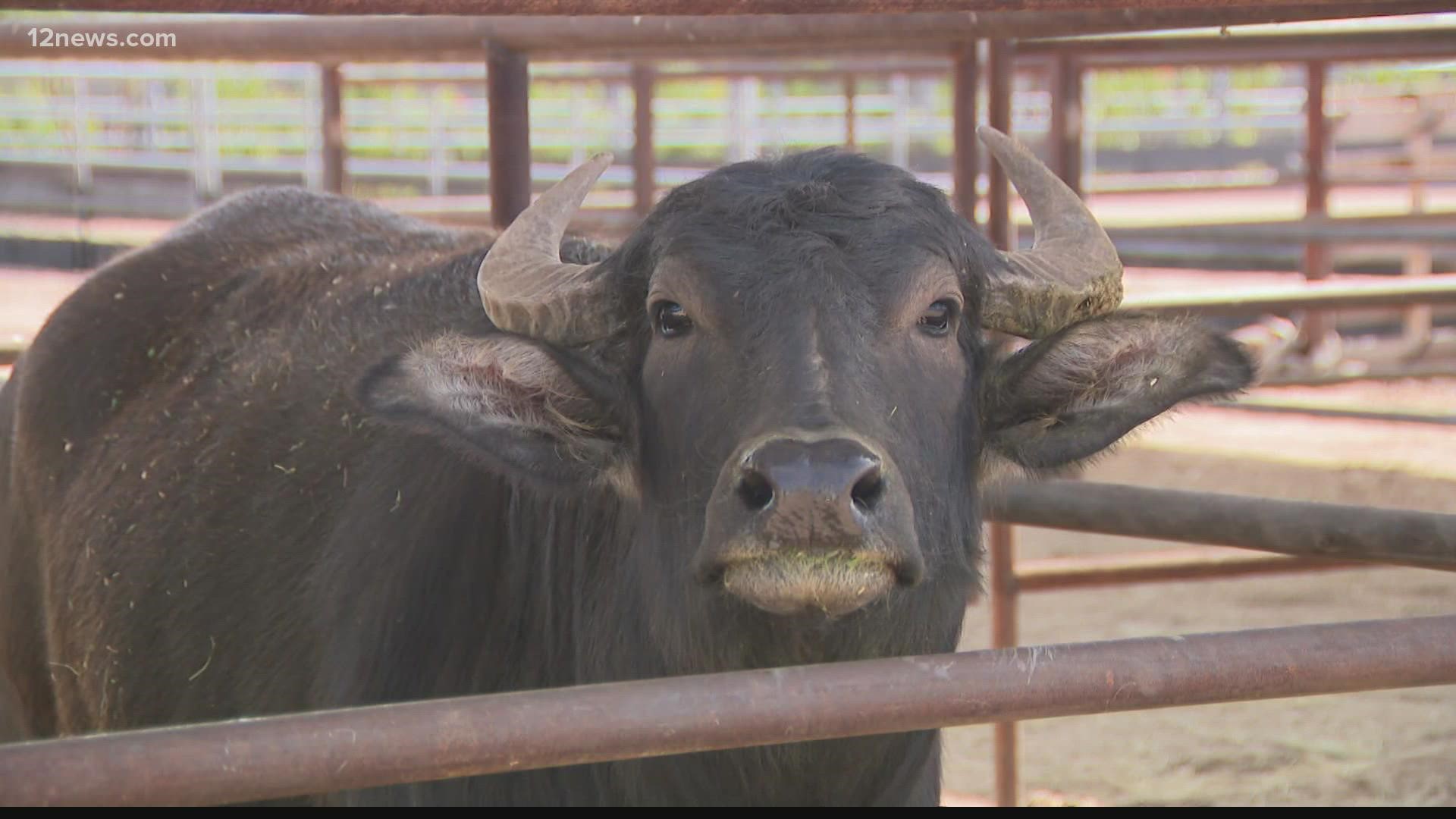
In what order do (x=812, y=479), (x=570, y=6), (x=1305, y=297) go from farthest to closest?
(x=1305, y=297) < (x=812, y=479) < (x=570, y=6)

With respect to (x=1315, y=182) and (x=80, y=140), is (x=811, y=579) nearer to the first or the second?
(x=1315, y=182)

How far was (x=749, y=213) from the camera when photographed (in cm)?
284

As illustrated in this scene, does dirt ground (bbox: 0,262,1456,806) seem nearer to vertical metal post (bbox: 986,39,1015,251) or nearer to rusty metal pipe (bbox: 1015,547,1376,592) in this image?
rusty metal pipe (bbox: 1015,547,1376,592)

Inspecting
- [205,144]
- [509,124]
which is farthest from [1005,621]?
[205,144]

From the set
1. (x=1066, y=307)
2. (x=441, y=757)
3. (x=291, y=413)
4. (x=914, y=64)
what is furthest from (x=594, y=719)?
(x=914, y=64)

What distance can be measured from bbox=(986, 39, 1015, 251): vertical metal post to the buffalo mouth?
2.30 metres

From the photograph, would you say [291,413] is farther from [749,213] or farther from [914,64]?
[914,64]

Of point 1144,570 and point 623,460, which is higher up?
point 623,460

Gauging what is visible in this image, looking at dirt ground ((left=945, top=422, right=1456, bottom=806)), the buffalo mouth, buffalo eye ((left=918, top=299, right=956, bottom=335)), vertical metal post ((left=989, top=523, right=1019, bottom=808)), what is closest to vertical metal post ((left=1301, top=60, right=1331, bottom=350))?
dirt ground ((left=945, top=422, right=1456, bottom=806))

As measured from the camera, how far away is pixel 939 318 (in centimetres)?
286

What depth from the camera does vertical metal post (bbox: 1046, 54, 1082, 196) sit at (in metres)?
5.54

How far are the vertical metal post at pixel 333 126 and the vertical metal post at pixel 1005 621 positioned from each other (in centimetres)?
337

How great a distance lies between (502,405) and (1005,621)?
7.54 ft

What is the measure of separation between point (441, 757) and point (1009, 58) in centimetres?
330
